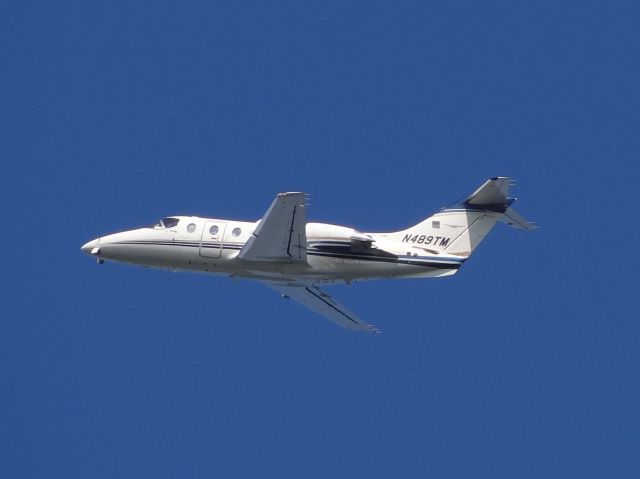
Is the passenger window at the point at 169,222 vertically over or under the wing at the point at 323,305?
over

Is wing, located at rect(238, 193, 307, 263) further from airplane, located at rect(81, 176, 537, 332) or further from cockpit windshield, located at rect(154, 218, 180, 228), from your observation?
cockpit windshield, located at rect(154, 218, 180, 228)

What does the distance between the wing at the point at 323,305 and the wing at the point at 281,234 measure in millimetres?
4263

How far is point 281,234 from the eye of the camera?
49.2 metres

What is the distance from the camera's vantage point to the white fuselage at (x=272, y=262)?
50.8 meters

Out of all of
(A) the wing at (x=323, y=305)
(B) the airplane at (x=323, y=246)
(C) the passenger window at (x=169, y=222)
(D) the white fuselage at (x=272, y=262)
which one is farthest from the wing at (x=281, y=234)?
(A) the wing at (x=323, y=305)

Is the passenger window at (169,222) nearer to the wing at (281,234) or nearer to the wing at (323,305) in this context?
the wing at (281,234)

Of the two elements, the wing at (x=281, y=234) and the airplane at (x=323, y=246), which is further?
the airplane at (x=323, y=246)

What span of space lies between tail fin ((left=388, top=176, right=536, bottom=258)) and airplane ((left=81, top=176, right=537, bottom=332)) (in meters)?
0.04

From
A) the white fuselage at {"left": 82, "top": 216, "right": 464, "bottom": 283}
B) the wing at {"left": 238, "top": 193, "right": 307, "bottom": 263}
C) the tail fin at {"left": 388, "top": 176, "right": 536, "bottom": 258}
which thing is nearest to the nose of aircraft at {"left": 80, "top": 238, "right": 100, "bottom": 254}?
the white fuselage at {"left": 82, "top": 216, "right": 464, "bottom": 283}

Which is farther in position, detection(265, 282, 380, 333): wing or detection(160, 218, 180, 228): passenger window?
detection(265, 282, 380, 333): wing

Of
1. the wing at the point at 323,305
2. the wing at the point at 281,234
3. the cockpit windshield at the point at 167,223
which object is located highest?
the cockpit windshield at the point at 167,223

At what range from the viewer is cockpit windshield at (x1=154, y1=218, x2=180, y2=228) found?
53875mm

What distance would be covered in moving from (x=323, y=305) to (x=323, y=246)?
6.41 meters

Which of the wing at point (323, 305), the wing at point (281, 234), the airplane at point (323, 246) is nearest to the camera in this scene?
the wing at point (281, 234)
